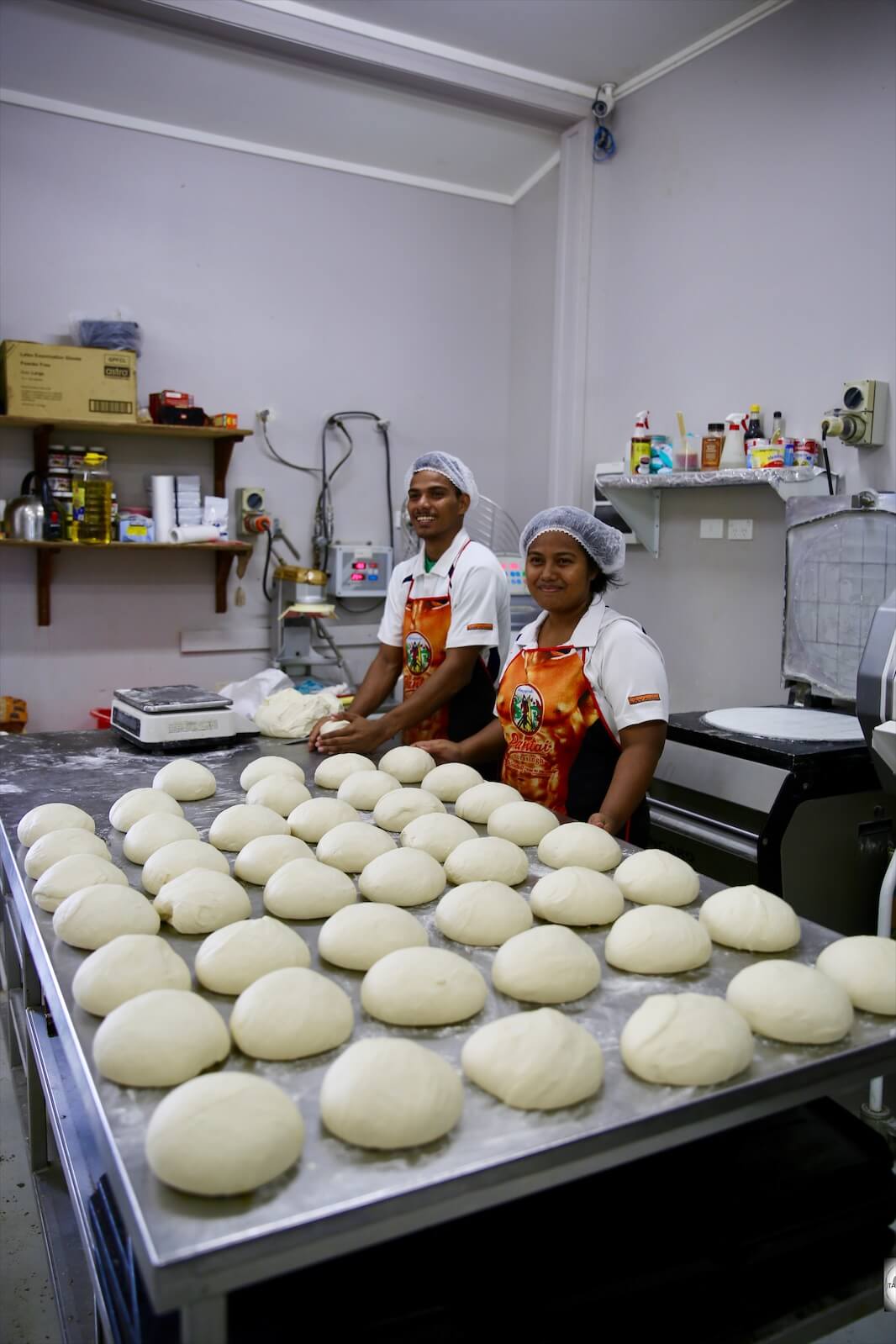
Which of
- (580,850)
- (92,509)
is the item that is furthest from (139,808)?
(92,509)

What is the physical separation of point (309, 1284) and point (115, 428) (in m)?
3.26

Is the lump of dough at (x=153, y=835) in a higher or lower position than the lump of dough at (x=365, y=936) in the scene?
higher

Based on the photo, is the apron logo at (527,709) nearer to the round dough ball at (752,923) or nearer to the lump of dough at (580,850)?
the lump of dough at (580,850)

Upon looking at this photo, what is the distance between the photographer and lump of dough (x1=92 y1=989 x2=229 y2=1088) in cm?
99

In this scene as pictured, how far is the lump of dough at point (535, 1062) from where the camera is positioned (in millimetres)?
954

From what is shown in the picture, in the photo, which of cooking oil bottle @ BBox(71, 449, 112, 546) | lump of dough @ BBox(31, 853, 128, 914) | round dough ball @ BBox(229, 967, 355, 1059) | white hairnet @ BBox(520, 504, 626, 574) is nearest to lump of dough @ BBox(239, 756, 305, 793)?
lump of dough @ BBox(31, 853, 128, 914)

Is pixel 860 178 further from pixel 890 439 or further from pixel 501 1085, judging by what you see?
pixel 501 1085

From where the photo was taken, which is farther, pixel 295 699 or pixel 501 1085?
pixel 295 699

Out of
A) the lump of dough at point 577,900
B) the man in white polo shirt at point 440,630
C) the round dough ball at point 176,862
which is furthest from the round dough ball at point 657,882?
the man in white polo shirt at point 440,630

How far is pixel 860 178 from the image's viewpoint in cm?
289

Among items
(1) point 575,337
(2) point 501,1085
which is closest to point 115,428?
(1) point 575,337

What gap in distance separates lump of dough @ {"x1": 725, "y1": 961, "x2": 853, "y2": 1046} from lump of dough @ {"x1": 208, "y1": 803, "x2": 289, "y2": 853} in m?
0.86

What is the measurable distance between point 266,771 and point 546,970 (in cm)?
111

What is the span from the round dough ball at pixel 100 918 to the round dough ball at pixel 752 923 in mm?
804
